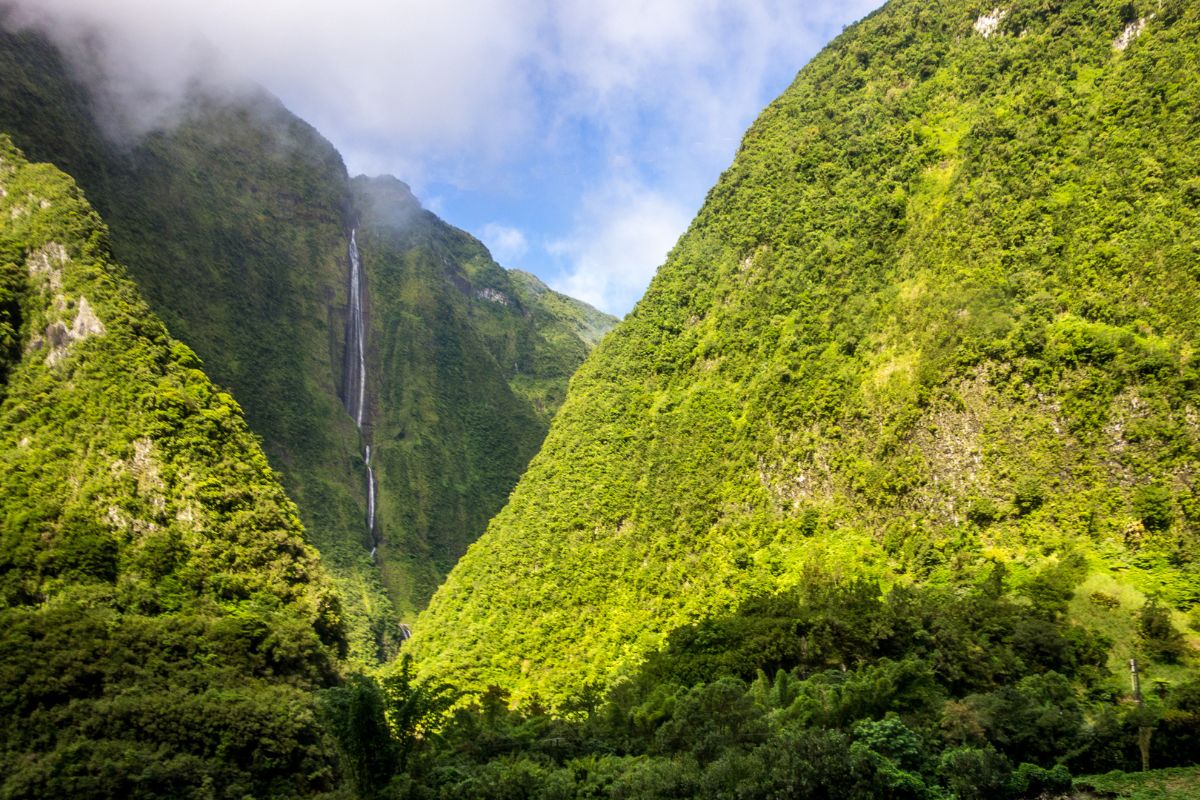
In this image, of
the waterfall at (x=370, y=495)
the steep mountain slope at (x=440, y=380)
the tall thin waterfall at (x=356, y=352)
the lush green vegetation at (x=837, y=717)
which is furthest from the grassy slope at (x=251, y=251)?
the lush green vegetation at (x=837, y=717)

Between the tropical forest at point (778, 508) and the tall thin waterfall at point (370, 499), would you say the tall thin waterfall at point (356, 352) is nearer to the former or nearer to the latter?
the tall thin waterfall at point (370, 499)

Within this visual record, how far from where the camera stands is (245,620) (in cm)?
3688

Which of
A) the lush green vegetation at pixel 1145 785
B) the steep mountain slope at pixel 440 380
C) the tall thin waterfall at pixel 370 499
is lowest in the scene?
the lush green vegetation at pixel 1145 785

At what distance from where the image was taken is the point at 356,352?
123750 millimetres

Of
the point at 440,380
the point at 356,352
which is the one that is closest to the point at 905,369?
the point at 440,380

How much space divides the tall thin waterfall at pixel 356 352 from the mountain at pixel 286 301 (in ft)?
2.75

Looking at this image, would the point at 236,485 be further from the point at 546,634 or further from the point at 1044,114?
the point at 1044,114

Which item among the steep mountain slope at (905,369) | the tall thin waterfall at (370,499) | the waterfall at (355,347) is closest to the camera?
the steep mountain slope at (905,369)

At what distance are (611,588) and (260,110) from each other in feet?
359

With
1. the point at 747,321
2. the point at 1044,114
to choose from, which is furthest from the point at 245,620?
the point at 1044,114

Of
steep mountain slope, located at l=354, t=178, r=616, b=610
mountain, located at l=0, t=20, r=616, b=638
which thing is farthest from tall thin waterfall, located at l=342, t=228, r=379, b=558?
steep mountain slope, located at l=354, t=178, r=616, b=610

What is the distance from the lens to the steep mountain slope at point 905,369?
3005 centimetres

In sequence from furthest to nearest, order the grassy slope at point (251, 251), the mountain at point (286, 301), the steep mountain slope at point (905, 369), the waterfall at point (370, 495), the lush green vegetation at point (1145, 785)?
the waterfall at point (370, 495), the mountain at point (286, 301), the grassy slope at point (251, 251), the steep mountain slope at point (905, 369), the lush green vegetation at point (1145, 785)

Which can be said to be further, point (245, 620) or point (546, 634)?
point (546, 634)
